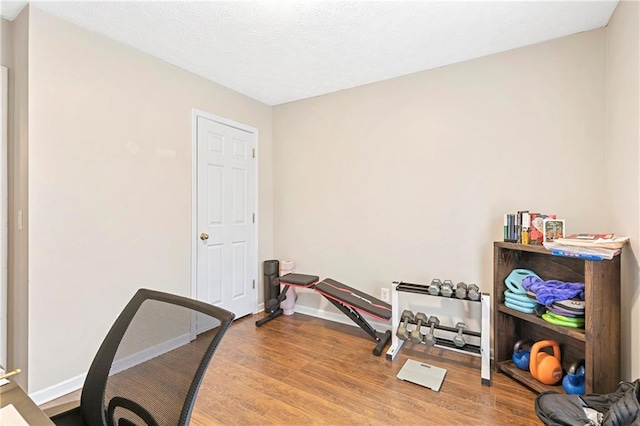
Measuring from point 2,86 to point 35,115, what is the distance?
1.26 feet

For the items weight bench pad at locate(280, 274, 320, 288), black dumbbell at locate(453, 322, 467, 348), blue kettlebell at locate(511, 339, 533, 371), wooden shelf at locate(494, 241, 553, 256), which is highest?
wooden shelf at locate(494, 241, 553, 256)

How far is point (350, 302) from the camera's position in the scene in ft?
8.98

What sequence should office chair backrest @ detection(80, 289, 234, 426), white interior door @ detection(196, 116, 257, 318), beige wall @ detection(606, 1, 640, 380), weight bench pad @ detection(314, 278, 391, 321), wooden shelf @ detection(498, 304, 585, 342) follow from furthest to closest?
white interior door @ detection(196, 116, 257, 318), weight bench pad @ detection(314, 278, 391, 321), wooden shelf @ detection(498, 304, 585, 342), beige wall @ detection(606, 1, 640, 380), office chair backrest @ detection(80, 289, 234, 426)

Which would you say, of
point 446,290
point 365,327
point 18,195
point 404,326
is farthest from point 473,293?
point 18,195

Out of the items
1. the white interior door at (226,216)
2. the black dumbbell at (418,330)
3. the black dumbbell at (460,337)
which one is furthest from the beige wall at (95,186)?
the black dumbbell at (460,337)

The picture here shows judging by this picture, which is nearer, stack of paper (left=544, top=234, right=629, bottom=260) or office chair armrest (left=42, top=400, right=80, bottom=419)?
office chair armrest (left=42, top=400, right=80, bottom=419)

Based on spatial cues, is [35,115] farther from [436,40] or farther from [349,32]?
[436,40]

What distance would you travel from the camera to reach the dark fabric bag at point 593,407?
1.30 metres

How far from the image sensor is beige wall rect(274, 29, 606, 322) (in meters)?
2.23

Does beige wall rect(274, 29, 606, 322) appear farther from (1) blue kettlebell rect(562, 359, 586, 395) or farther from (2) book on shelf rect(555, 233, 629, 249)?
(1) blue kettlebell rect(562, 359, 586, 395)

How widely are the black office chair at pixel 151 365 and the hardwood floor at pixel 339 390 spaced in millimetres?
992

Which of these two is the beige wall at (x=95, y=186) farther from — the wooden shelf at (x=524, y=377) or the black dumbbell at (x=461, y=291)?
the wooden shelf at (x=524, y=377)

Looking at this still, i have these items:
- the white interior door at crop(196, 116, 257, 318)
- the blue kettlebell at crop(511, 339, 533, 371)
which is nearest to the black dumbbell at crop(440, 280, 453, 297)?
the blue kettlebell at crop(511, 339, 533, 371)

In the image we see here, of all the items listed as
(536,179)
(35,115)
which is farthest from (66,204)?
(536,179)
